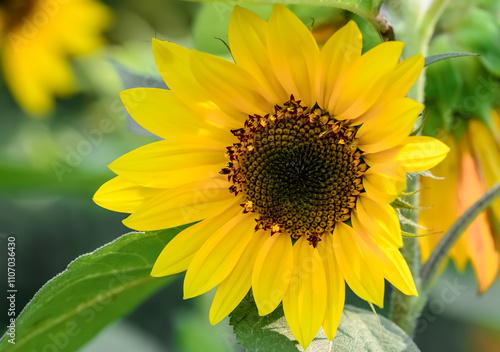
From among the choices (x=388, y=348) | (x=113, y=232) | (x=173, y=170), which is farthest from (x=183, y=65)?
(x=113, y=232)

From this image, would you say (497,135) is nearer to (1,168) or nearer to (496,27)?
(496,27)

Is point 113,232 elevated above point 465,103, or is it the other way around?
point 465,103

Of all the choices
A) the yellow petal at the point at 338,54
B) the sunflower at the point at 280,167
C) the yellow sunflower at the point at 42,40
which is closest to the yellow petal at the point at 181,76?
the sunflower at the point at 280,167

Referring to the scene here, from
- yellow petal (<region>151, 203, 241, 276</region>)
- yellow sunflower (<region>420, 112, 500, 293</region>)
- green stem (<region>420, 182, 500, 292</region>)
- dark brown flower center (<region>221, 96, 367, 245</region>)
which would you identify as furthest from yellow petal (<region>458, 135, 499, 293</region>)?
yellow petal (<region>151, 203, 241, 276</region>)

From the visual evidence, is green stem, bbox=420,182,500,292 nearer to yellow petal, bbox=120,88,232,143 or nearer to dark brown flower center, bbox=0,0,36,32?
yellow petal, bbox=120,88,232,143

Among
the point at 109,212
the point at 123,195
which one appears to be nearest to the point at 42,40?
the point at 109,212

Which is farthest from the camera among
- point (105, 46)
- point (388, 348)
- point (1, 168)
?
point (105, 46)
